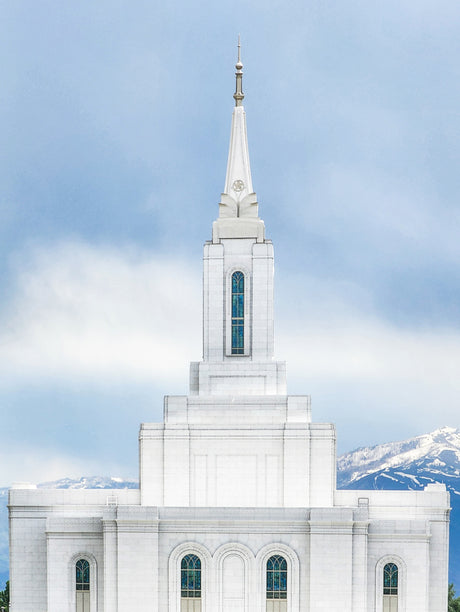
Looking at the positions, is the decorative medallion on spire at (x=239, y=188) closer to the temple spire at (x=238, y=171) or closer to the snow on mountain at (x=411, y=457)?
the temple spire at (x=238, y=171)

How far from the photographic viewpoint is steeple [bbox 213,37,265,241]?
130ft

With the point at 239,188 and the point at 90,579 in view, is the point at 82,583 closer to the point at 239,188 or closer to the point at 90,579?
the point at 90,579

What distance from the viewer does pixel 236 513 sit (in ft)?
112

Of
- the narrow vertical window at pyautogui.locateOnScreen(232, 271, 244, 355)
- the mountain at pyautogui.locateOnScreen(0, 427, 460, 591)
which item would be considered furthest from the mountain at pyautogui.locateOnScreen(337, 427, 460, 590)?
the narrow vertical window at pyautogui.locateOnScreen(232, 271, 244, 355)

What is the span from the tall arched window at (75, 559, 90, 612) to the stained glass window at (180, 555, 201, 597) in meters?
4.02

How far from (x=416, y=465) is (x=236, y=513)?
7460 centimetres

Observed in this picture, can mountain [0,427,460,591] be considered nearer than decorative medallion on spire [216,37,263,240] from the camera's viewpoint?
No

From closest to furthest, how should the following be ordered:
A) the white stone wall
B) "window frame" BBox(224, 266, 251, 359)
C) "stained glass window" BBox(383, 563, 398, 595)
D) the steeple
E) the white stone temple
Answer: the white stone wall
the white stone temple
"stained glass window" BBox(383, 563, 398, 595)
"window frame" BBox(224, 266, 251, 359)
the steeple

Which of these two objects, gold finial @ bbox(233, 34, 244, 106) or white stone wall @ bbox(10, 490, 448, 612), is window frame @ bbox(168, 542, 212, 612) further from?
gold finial @ bbox(233, 34, 244, 106)

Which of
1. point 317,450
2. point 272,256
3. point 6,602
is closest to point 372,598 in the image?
point 317,450

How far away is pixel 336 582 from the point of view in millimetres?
33938

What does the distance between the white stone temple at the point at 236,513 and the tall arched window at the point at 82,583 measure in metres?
0.05

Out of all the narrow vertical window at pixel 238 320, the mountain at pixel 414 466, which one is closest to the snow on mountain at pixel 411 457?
the mountain at pixel 414 466

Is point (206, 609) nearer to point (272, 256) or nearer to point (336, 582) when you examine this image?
point (336, 582)
